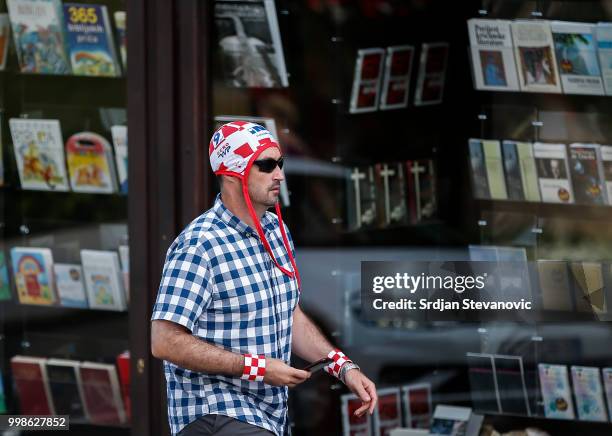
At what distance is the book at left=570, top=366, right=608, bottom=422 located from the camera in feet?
16.0

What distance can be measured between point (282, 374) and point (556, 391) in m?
2.01

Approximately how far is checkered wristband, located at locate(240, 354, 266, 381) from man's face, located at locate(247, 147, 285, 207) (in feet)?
1.63

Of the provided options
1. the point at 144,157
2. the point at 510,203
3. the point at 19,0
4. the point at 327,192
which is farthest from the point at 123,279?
the point at 510,203

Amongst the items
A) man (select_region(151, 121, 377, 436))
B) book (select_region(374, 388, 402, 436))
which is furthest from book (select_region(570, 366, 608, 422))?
man (select_region(151, 121, 377, 436))

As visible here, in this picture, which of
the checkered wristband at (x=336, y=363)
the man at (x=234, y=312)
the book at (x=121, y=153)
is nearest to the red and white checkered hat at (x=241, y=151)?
the man at (x=234, y=312)

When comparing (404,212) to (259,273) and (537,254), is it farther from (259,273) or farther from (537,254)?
(259,273)

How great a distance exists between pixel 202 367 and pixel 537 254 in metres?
1.97

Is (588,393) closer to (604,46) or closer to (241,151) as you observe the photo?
(604,46)

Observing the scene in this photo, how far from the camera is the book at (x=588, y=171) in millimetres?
4793

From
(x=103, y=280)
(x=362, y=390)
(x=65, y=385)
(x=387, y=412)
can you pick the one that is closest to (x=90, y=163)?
(x=103, y=280)

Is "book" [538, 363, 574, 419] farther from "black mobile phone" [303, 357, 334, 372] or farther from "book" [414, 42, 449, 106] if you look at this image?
"black mobile phone" [303, 357, 334, 372]

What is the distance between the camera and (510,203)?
16.3 feet

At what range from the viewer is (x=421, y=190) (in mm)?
5164

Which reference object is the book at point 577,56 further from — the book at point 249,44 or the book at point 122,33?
the book at point 122,33
